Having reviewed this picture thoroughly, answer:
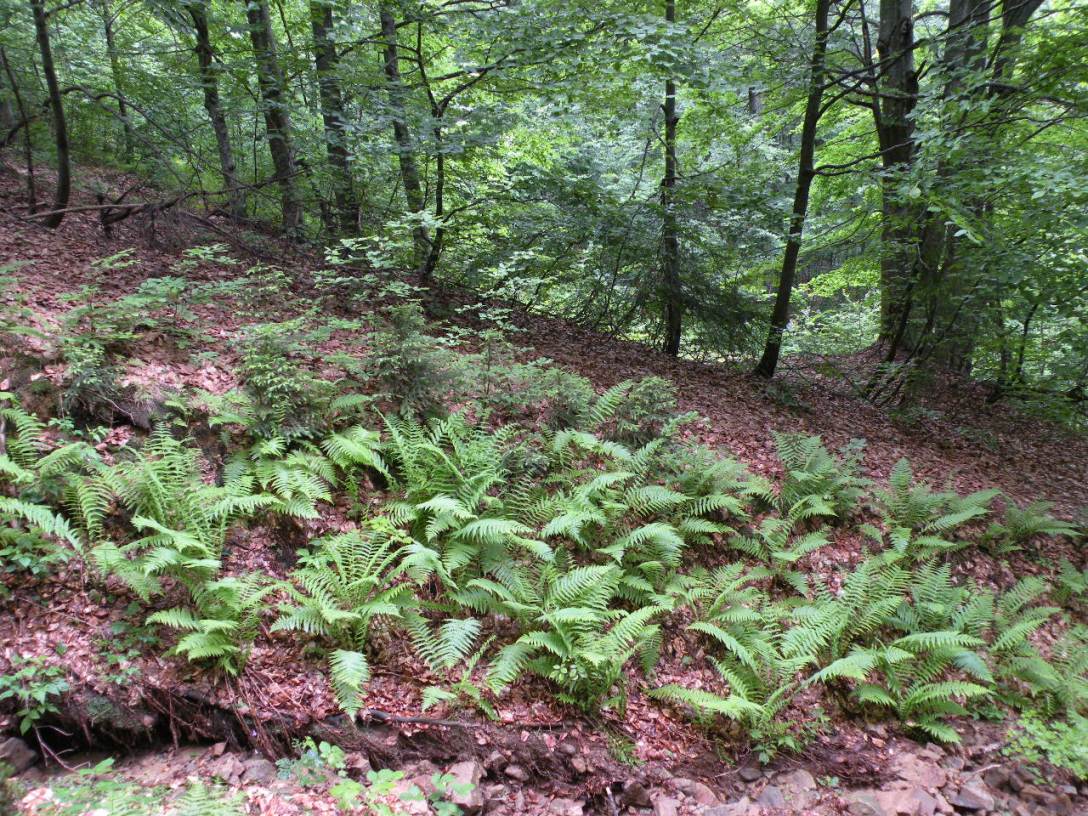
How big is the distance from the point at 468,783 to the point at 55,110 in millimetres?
8557

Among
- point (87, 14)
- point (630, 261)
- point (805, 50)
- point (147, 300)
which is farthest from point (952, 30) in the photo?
point (87, 14)

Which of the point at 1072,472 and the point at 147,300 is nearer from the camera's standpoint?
the point at 147,300

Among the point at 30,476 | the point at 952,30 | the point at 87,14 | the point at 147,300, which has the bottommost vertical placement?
the point at 30,476

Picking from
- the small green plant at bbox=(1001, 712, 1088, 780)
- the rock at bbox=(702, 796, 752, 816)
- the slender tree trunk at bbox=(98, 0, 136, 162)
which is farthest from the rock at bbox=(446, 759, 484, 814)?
the slender tree trunk at bbox=(98, 0, 136, 162)

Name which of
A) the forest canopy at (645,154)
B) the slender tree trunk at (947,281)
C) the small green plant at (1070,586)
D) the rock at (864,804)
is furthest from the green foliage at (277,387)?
the slender tree trunk at (947,281)

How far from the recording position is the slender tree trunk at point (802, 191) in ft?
27.4

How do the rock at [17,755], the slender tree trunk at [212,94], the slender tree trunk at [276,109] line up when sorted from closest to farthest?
the rock at [17,755]
the slender tree trunk at [212,94]
the slender tree trunk at [276,109]

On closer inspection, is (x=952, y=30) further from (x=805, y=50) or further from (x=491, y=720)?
(x=491, y=720)

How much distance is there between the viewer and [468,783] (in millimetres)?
3318

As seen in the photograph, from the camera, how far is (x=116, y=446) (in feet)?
14.4

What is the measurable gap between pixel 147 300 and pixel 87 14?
10368mm

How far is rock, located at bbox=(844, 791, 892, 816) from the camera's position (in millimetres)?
3836

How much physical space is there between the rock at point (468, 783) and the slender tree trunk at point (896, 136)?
8.71m

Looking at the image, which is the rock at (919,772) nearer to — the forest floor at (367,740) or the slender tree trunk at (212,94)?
the forest floor at (367,740)
